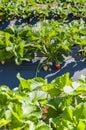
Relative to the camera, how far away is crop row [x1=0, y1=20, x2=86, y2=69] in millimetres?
4750

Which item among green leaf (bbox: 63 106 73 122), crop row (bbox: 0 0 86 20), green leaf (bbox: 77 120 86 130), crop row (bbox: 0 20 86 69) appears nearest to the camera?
green leaf (bbox: 77 120 86 130)

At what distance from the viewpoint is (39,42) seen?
16.2 ft

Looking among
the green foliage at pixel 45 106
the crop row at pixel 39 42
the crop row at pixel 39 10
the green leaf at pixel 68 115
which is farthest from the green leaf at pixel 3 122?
the crop row at pixel 39 10

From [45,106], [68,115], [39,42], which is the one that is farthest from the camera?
[39,42]

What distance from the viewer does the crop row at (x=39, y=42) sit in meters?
4.75

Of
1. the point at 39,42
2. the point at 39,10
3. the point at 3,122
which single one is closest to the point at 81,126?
the point at 3,122

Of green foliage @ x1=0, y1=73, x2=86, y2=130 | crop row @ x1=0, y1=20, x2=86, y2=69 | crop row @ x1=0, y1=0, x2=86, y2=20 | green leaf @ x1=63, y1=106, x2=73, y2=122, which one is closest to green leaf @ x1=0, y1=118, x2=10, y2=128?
green foliage @ x1=0, y1=73, x2=86, y2=130

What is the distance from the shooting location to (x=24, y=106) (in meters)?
2.54

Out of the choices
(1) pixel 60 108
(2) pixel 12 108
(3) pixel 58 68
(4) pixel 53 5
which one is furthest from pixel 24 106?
(4) pixel 53 5

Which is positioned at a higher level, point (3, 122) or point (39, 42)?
point (39, 42)

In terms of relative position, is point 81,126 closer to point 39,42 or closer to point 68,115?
point 68,115

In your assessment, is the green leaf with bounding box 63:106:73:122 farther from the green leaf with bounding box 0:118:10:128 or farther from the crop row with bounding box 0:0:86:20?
the crop row with bounding box 0:0:86:20

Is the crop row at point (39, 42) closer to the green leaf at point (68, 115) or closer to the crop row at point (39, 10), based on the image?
the crop row at point (39, 10)

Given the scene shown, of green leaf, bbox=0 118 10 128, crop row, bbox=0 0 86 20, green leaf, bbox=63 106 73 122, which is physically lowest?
green leaf, bbox=63 106 73 122
